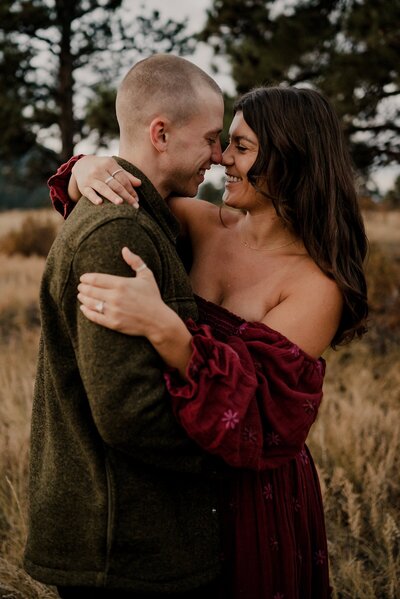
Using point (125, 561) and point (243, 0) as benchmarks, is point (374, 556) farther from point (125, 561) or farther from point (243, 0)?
point (243, 0)

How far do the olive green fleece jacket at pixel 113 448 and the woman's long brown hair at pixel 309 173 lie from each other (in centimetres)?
45

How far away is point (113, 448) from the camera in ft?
5.19

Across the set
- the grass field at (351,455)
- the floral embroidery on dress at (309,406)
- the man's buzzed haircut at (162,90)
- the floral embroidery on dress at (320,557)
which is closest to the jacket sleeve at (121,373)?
the floral embroidery on dress at (309,406)

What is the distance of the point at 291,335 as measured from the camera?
5.92 ft

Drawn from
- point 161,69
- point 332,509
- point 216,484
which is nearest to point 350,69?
point 332,509

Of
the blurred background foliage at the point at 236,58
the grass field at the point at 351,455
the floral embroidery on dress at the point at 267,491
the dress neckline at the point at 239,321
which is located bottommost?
the grass field at the point at 351,455

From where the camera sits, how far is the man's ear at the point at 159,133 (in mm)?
1812

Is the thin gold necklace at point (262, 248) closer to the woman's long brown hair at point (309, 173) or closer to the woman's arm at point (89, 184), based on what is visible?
the woman's long brown hair at point (309, 173)

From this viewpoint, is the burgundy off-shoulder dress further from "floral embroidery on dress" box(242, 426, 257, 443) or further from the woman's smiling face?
the woman's smiling face

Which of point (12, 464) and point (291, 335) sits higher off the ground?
point (291, 335)

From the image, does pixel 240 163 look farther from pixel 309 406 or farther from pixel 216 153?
pixel 309 406

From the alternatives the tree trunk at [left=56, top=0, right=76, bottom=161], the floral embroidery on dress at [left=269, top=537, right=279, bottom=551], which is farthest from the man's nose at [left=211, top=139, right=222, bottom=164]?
the tree trunk at [left=56, top=0, right=76, bottom=161]

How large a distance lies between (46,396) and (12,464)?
80.3 inches

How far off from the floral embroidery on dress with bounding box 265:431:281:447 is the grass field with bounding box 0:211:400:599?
3.64 feet
